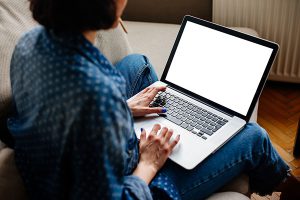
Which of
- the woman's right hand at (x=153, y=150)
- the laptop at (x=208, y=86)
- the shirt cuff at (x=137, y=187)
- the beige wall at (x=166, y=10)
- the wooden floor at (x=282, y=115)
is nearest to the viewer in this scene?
the shirt cuff at (x=137, y=187)

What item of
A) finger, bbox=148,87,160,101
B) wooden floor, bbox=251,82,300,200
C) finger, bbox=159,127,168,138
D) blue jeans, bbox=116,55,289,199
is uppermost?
finger, bbox=148,87,160,101

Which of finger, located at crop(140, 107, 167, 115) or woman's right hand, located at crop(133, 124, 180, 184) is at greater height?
finger, located at crop(140, 107, 167, 115)

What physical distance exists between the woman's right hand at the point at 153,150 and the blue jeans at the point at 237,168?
0.04 metres

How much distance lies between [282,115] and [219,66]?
2.48 feet

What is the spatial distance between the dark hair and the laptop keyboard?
459 millimetres

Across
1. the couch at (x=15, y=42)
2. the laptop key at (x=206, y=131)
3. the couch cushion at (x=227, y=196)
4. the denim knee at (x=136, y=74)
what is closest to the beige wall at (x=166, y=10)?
the couch at (x=15, y=42)

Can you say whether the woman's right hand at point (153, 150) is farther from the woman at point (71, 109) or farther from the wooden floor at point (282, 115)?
the wooden floor at point (282, 115)

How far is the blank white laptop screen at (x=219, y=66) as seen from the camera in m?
1.11

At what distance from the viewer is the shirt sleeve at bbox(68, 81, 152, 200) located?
0.69m

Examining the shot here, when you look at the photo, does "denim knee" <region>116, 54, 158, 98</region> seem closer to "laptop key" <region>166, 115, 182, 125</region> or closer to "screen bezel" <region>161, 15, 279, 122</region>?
"screen bezel" <region>161, 15, 279, 122</region>

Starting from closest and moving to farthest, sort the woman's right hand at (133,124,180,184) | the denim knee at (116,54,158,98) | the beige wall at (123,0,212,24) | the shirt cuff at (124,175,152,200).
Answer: the shirt cuff at (124,175,152,200) < the woman's right hand at (133,124,180,184) < the denim knee at (116,54,158,98) < the beige wall at (123,0,212,24)

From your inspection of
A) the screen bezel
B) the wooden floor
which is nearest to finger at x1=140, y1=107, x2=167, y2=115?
the screen bezel

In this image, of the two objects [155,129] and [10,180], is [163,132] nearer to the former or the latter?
[155,129]

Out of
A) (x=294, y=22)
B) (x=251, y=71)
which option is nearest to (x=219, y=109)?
(x=251, y=71)
